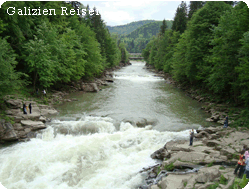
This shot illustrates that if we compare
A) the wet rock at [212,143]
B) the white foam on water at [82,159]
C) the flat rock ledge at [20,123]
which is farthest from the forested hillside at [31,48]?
the wet rock at [212,143]

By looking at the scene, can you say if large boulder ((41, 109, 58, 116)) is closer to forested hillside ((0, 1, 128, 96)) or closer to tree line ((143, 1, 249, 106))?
forested hillside ((0, 1, 128, 96))

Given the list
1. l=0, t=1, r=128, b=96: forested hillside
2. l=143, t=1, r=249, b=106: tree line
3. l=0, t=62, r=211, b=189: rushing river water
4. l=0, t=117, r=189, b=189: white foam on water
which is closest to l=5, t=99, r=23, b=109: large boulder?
l=0, t=1, r=128, b=96: forested hillside

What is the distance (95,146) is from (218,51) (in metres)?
18.1

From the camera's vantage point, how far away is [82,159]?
12586 millimetres

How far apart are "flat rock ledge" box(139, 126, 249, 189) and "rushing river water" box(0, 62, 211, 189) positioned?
44.9 inches

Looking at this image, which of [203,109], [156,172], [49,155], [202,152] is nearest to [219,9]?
[203,109]

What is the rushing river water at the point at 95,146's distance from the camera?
425 inches

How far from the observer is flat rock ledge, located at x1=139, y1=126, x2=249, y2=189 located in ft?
29.2

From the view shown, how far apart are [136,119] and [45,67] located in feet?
42.9

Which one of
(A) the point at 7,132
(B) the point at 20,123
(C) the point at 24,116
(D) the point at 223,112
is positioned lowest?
(A) the point at 7,132

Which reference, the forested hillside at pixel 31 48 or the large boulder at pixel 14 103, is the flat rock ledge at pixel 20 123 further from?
the forested hillside at pixel 31 48

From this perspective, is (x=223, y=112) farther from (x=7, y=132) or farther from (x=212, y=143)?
(x=7, y=132)

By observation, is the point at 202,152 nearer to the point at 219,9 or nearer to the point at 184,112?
the point at 184,112

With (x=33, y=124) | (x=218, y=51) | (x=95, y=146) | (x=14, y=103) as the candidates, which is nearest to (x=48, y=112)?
(x=14, y=103)
